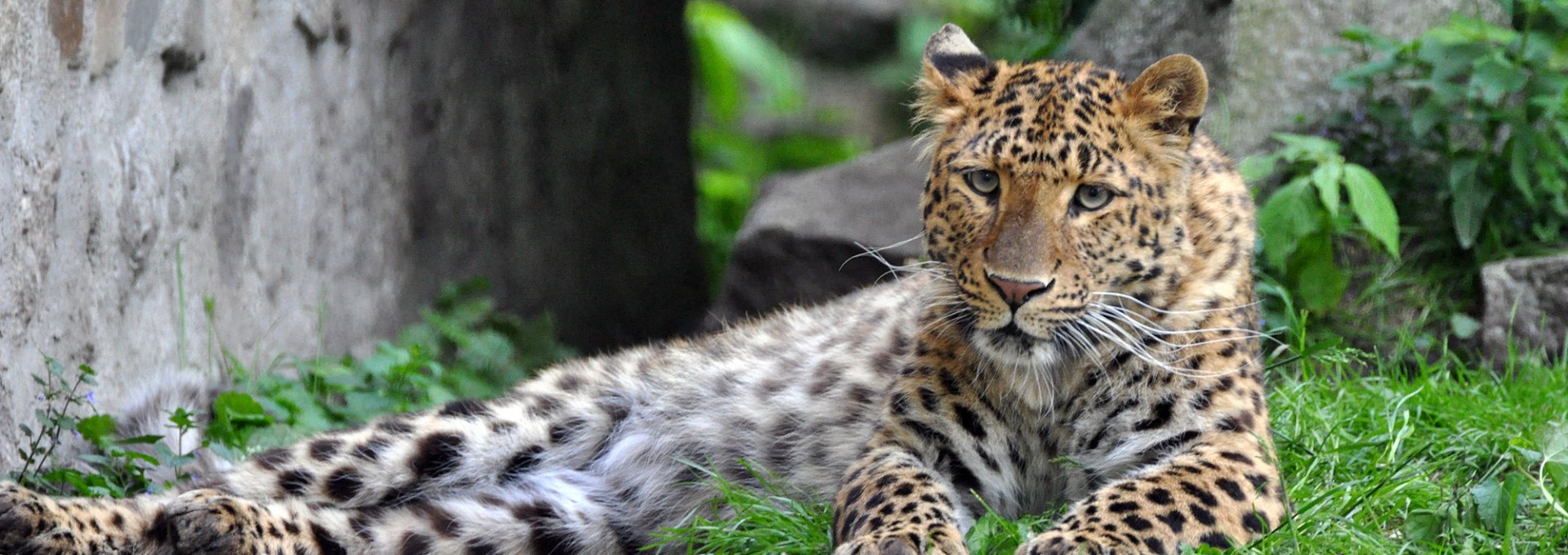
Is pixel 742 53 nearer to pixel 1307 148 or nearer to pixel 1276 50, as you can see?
pixel 1276 50

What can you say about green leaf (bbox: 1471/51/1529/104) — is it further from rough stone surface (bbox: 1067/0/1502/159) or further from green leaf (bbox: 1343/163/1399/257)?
rough stone surface (bbox: 1067/0/1502/159)

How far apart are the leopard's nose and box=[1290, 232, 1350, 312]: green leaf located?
3143mm

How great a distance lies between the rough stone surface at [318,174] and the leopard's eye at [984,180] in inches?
124

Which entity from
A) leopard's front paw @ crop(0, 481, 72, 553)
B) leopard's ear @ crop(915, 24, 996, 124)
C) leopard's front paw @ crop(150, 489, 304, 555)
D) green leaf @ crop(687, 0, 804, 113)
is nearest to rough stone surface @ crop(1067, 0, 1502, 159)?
leopard's ear @ crop(915, 24, 996, 124)

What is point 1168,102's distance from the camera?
15.8 feet

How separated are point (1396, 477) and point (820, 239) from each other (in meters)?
4.21

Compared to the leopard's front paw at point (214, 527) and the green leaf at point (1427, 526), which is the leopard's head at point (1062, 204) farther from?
the leopard's front paw at point (214, 527)

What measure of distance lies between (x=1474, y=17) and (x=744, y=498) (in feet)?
16.0

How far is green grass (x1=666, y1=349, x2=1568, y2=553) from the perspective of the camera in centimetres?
461

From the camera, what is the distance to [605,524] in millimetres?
5707

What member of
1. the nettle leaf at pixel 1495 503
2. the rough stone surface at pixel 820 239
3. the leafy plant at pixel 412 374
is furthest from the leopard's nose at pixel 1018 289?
the rough stone surface at pixel 820 239

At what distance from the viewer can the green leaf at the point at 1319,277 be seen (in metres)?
7.23

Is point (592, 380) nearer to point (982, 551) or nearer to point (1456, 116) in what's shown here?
point (982, 551)

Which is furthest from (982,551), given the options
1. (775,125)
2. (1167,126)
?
(775,125)
